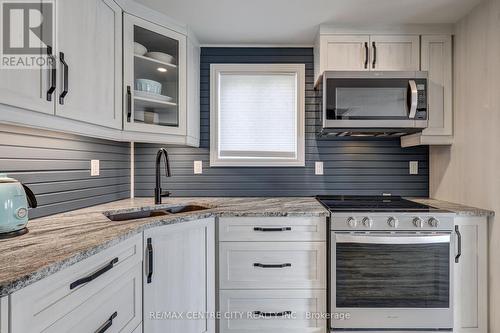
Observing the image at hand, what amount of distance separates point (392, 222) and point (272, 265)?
82 cm

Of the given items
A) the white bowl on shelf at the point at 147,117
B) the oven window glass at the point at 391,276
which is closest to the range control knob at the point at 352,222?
the oven window glass at the point at 391,276

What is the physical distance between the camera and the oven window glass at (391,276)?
1.83m

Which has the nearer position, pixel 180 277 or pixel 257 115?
pixel 180 277

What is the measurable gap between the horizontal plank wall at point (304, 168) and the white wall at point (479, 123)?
1.24 feet

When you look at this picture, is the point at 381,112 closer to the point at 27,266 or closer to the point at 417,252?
the point at 417,252

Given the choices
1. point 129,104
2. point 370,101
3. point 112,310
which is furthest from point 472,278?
point 129,104

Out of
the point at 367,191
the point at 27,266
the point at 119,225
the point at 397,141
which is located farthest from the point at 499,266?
the point at 27,266

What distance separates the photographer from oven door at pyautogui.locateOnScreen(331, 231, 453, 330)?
1.82m

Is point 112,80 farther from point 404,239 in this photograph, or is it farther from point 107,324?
point 404,239

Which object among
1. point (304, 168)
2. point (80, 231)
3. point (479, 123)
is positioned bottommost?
point (80, 231)

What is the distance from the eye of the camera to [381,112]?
82.1 inches

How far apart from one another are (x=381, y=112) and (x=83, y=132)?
195 cm

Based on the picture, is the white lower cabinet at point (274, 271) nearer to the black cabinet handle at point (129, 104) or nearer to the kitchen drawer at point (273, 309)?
the kitchen drawer at point (273, 309)

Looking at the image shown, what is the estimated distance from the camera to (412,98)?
2020 millimetres
